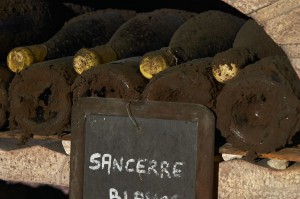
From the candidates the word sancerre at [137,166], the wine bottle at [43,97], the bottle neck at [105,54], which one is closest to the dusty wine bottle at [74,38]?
the wine bottle at [43,97]

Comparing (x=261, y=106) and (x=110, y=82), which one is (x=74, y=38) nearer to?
(x=110, y=82)

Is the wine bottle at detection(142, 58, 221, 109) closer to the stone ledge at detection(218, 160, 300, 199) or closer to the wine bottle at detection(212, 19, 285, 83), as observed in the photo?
the wine bottle at detection(212, 19, 285, 83)

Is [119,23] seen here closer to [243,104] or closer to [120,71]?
[120,71]

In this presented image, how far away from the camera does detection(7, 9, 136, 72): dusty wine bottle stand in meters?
2.54

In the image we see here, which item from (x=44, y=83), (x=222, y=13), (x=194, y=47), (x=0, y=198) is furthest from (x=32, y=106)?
(x=0, y=198)

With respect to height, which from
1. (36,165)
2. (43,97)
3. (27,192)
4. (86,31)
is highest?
(86,31)

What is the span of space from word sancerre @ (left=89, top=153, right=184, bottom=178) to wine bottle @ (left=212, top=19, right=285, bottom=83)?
29 centimetres

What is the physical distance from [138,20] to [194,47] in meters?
0.35

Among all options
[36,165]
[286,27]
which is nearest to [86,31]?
[36,165]

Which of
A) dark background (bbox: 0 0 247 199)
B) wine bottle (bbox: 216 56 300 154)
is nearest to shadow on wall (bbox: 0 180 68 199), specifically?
dark background (bbox: 0 0 247 199)

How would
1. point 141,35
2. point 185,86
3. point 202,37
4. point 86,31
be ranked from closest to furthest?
point 185,86 < point 202,37 < point 141,35 < point 86,31

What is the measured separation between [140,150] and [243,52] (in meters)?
0.42

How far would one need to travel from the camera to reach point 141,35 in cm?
279

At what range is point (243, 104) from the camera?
6.95 feet
